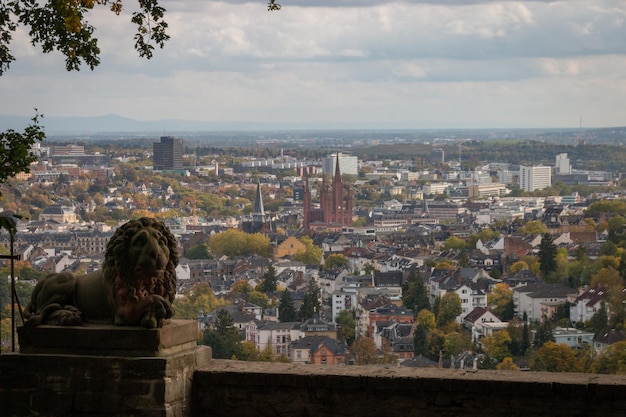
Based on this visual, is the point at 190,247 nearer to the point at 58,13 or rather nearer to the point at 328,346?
the point at 328,346

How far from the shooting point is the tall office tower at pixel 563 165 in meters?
142

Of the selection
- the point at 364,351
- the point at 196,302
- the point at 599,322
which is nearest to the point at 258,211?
the point at 196,302

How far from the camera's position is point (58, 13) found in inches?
285

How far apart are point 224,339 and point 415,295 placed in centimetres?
1647

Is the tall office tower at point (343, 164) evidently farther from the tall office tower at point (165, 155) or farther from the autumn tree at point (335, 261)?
the autumn tree at point (335, 261)

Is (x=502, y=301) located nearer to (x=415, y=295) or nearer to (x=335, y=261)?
(x=415, y=295)

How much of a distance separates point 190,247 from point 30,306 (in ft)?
261

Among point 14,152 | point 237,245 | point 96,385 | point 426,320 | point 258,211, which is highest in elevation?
point 14,152

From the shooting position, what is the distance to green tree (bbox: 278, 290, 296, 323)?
58.8m

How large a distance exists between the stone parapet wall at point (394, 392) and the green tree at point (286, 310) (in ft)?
176

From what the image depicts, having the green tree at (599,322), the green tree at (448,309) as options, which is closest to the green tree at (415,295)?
the green tree at (448,309)

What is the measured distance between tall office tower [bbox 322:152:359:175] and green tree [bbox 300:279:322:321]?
82.4m

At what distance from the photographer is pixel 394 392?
14.6 ft

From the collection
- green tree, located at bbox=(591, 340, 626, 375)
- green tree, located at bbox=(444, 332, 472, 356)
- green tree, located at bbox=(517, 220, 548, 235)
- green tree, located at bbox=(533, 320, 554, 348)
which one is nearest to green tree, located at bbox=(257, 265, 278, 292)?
green tree, located at bbox=(444, 332, 472, 356)
